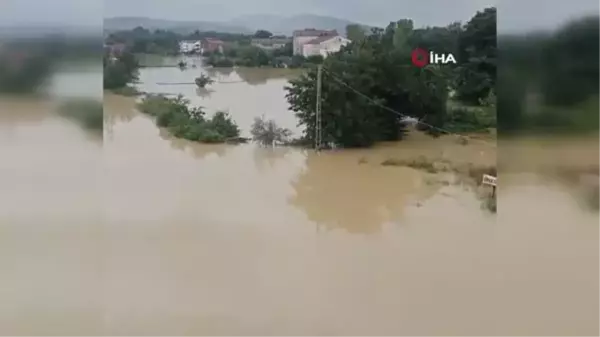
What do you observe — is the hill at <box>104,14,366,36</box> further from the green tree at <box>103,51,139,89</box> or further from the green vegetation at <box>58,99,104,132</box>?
the green vegetation at <box>58,99,104,132</box>

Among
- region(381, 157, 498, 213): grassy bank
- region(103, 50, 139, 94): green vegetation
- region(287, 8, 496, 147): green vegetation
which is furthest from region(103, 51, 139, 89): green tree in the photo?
region(381, 157, 498, 213): grassy bank

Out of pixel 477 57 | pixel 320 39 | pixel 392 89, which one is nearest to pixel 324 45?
pixel 320 39

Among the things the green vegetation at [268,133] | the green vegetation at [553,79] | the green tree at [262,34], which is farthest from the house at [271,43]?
the green vegetation at [553,79]

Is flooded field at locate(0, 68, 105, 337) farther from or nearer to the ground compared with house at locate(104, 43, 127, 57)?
nearer to the ground

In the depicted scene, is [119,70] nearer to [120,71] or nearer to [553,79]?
[120,71]

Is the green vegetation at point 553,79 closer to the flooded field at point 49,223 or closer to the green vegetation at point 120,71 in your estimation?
the green vegetation at point 120,71

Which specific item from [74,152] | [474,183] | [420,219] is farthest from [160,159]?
[474,183]
